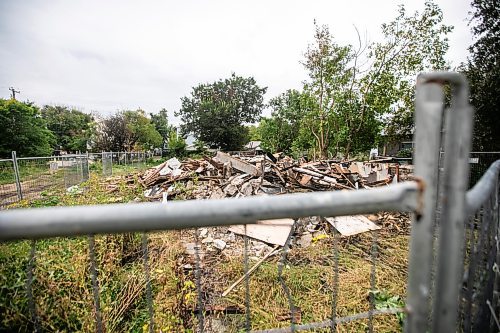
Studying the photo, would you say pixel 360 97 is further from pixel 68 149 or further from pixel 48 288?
pixel 68 149

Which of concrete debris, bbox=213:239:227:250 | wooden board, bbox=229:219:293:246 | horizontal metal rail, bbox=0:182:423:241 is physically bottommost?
concrete debris, bbox=213:239:227:250

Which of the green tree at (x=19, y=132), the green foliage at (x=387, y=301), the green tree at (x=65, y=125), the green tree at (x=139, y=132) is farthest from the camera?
the green tree at (x=65, y=125)

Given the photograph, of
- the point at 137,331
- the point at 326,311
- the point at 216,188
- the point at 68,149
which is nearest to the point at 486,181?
the point at 326,311

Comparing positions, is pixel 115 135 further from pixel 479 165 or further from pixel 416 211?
pixel 416 211

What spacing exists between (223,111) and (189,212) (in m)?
40.6

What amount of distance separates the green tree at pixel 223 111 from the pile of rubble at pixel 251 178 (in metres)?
29.6

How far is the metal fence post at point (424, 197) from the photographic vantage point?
514 mm

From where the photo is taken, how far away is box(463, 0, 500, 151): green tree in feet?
39.5

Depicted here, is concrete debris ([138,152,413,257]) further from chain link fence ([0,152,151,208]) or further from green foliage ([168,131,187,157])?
green foliage ([168,131,187,157])

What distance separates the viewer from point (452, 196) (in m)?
0.52

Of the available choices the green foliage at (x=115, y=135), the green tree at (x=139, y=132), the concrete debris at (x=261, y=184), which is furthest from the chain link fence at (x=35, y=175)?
the green tree at (x=139, y=132)

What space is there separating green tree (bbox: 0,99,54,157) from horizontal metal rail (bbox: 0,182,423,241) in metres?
28.0

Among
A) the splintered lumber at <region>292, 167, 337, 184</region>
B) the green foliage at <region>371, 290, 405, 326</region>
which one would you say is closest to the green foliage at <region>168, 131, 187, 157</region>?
the splintered lumber at <region>292, 167, 337, 184</region>

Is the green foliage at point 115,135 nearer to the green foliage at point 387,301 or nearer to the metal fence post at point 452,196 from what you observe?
the green foliage at point 387,301
